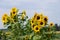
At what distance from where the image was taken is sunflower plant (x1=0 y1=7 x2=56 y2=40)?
170 inches

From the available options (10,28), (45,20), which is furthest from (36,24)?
(10,28)

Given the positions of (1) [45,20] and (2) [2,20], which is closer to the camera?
(1) [45,20]

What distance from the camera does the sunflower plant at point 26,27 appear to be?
4.32 metres

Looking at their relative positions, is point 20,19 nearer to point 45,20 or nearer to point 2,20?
point 2,20

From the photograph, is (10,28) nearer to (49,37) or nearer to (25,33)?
(25,33)

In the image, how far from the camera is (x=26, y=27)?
4.75 metres

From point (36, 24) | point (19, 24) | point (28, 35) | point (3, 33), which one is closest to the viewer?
point (36, 24)

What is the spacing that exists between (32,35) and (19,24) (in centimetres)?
56

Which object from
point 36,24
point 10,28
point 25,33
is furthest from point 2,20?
point 36,24

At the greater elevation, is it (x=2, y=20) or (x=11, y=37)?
(x=2, y=20)

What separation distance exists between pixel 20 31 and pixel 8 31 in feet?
0.95

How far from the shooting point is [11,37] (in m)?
4.86

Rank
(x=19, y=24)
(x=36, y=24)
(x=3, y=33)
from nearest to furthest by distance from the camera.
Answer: (x=36, y=24) → (x=19, y=24) → (x=3, y=33)

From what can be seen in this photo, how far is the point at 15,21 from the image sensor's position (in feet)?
16.5
